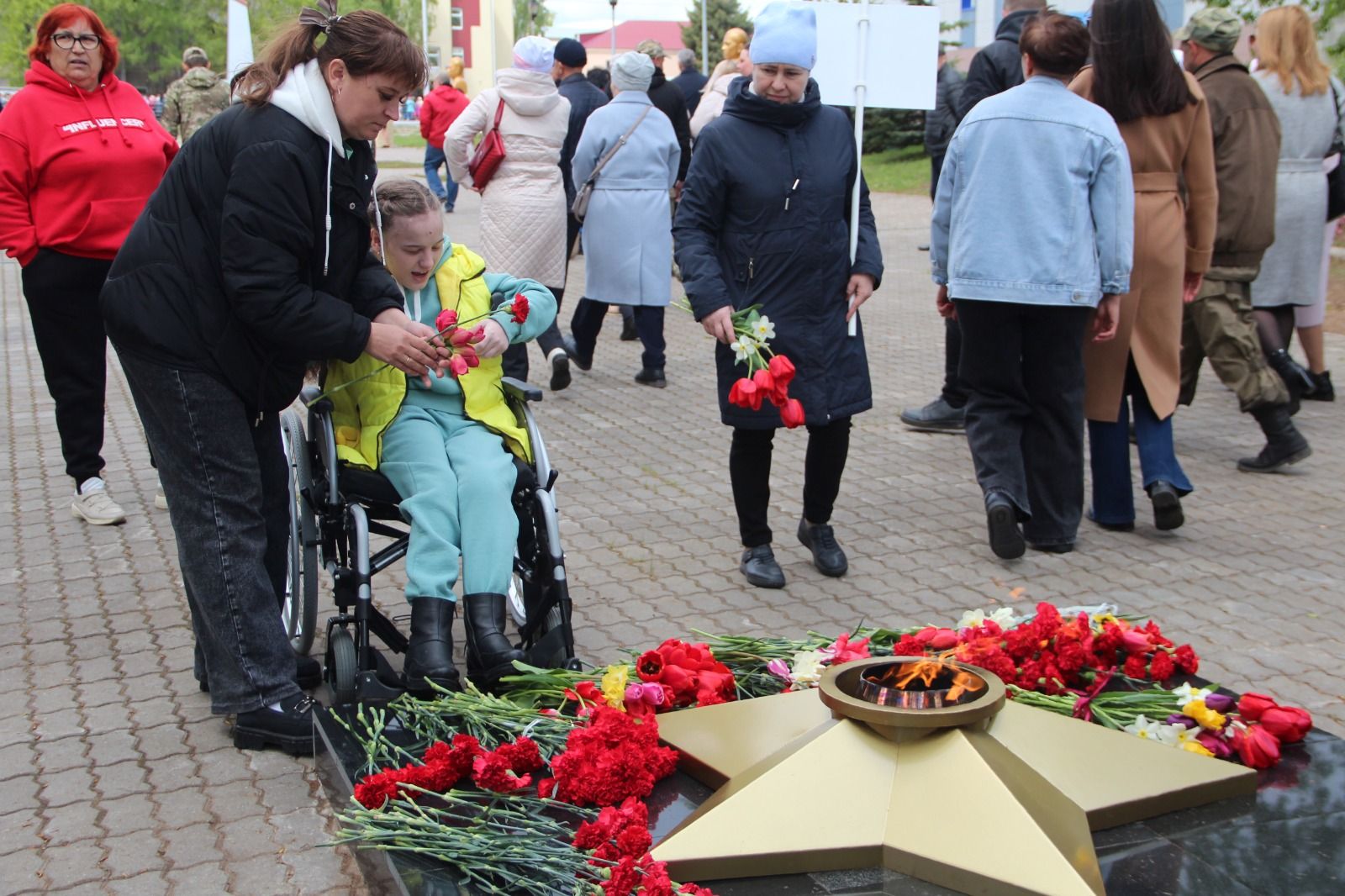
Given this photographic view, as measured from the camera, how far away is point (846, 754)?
271 cm

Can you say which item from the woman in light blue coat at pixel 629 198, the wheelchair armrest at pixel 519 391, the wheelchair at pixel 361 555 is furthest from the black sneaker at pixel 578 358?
the wheelchair at pixel 361 555

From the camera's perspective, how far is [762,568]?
198 inches

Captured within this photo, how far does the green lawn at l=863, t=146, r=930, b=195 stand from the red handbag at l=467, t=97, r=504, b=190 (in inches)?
592

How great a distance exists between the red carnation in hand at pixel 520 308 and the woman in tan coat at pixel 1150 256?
8.81ft

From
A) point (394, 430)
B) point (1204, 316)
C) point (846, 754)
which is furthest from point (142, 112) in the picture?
point (1204, 316)

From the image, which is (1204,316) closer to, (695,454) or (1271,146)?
(1271,146)

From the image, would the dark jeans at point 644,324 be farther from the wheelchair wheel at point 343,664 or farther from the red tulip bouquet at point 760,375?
the wheelchair wheel at point 343,664

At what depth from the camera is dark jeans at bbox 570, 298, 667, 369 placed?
28.5ft

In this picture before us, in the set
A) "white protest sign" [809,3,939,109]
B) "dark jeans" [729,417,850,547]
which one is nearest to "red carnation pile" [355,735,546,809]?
"dark jeans" [729,417,850,547]

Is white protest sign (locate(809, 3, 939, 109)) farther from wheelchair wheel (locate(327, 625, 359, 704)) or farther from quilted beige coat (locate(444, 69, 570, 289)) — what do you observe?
quilted beige coat (locate(444, 69, 570, 289))

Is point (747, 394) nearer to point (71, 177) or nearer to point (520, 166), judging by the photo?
point (71, 177)

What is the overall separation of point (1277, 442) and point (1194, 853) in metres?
4.47

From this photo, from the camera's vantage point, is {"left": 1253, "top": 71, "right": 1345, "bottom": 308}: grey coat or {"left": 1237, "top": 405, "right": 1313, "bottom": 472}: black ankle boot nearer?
{"left": 1237, "top": 405, "right": 1313, "bottom": 472}: black ankle boot

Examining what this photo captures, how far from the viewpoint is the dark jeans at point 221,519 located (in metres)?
3.51
